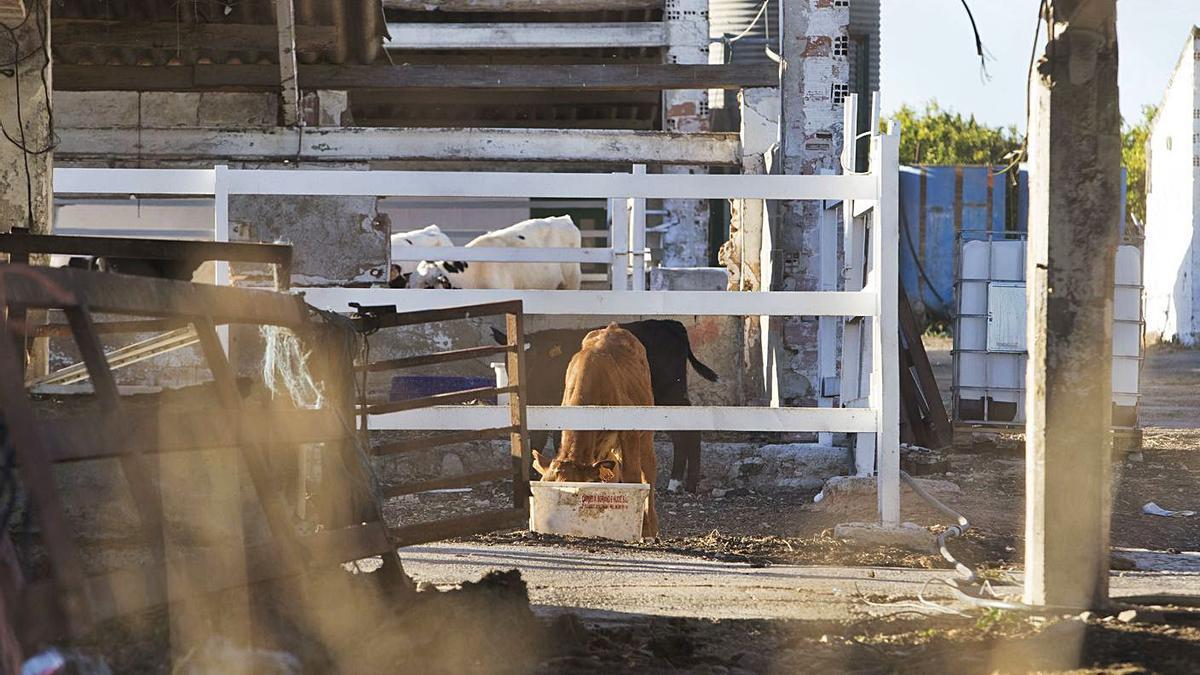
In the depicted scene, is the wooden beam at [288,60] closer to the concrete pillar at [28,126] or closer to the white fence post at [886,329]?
the concrete pillar at [28,126]

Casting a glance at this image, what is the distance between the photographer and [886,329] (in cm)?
752

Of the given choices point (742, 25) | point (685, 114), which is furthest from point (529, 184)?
point (742, 25)

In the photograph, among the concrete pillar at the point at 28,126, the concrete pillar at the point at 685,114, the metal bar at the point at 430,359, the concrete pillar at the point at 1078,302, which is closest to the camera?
the concrete pillar at the point at 1078,302

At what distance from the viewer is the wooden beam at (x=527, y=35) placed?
1642 cm

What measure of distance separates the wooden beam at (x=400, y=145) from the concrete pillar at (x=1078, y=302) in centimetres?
753

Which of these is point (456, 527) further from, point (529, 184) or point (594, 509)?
point (529, 184)

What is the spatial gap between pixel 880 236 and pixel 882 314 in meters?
0.39

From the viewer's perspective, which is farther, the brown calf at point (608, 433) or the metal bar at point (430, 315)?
the brown calf at point (608, 433)

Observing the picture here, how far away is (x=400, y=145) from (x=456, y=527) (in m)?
7.01

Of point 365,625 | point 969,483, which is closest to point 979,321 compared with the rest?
point 969,483

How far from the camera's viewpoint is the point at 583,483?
8.00 metres

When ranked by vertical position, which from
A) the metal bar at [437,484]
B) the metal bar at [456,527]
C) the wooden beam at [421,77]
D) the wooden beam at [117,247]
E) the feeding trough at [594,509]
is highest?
the wooden beam at [421,77]

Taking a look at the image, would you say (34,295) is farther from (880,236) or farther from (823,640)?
(880,236)

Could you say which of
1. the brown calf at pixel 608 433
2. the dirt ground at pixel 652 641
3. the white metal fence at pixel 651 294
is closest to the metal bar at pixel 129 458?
the dirt ground at pixel 652 641
